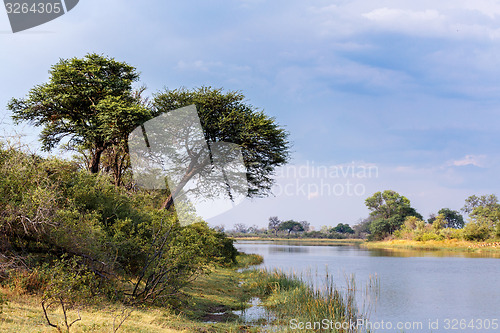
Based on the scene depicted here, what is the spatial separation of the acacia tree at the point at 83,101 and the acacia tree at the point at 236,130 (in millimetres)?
2773

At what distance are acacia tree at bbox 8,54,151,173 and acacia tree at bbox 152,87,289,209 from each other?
109 inches

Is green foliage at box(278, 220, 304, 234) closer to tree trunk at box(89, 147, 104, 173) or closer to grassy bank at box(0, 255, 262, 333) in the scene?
tree trunk at box(89, 147, 104, 173)

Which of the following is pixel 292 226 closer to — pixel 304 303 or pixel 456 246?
pixel 456 246

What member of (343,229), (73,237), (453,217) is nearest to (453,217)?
(453,217)

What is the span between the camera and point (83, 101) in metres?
27.4

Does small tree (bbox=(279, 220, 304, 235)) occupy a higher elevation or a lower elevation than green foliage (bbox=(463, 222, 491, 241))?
lower

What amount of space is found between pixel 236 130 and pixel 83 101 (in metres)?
11.0

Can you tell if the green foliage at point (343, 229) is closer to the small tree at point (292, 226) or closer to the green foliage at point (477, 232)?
the small tree at point (292, 226)

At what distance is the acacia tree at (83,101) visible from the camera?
2602 cm

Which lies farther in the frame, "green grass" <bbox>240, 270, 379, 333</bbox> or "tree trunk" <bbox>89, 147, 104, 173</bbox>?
"tree trunk" <bbox>89, 147, 104, 173</bbox>

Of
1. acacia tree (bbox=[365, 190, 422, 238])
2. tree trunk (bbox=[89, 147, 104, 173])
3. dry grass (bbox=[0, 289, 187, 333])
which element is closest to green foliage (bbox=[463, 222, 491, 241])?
acacia tree (bbox=[365, 190, 422, 238])

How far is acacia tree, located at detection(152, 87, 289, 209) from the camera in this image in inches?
1009

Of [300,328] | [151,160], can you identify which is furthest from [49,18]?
[300,328]

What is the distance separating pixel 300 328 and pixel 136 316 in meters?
3.98
